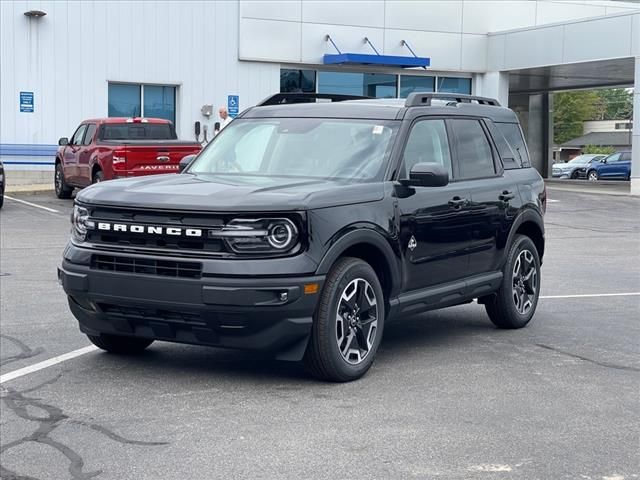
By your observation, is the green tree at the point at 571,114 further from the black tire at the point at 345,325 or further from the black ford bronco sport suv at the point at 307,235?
the black tire at the point at 345,325

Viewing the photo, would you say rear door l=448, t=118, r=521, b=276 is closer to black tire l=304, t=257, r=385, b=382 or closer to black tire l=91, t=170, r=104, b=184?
black tire l=304, t=257, r=385, b=382

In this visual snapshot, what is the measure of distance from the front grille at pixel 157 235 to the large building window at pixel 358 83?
87.7 ft

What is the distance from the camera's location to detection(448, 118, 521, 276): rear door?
8.44m

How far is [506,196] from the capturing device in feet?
29.2

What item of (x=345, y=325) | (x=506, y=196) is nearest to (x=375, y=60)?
(x=506, y=196)

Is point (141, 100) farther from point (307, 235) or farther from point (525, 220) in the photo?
point (307, 235)

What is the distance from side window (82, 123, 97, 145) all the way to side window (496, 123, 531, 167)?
14216mm

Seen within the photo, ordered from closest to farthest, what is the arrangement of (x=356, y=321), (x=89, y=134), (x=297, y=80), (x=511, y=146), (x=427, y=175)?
1. (x=356, y=321)
2. (x=427, y=175)
3. (x=511, y=146)
4. (x=89, y=134)
5. (x=297, y=80)

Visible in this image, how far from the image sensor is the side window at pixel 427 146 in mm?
7852

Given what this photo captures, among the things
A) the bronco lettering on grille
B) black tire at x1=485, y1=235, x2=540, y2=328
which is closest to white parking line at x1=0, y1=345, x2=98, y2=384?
the bronco lettering on grille

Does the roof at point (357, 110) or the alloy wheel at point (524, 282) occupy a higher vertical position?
the roof at point (357, 110)

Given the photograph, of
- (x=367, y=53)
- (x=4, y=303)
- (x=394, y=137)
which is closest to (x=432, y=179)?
(x=394, y=137)

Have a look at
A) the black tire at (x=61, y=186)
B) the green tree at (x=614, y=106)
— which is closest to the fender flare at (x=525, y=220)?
the black tire at (x=61, y=186)

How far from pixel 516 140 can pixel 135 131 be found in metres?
14.1
